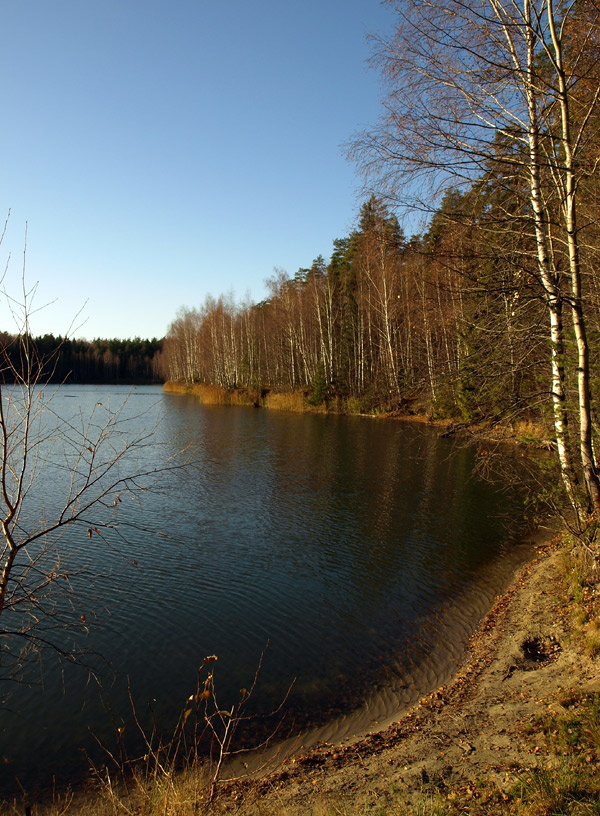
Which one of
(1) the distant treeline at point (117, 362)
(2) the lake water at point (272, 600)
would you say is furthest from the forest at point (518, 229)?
(1) the distant treeline at point (117, 362)

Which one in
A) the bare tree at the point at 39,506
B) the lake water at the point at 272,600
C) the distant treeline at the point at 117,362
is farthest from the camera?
the distant treeline at the point at 117,362

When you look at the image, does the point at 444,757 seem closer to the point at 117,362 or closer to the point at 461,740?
the point at 461,740

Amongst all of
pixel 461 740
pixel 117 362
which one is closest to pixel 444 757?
pixel 461 740

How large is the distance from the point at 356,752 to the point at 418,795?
124cm

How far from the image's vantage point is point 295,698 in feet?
20.7

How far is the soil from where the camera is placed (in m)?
4.05

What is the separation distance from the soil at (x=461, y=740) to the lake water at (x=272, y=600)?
0.57 metres

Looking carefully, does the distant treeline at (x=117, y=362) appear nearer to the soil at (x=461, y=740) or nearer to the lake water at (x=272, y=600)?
the lake water at (x=272, y=600)

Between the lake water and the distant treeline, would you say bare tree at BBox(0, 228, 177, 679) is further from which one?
the distant treeline

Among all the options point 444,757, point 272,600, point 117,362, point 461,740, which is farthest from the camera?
point 117,362

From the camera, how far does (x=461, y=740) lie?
4695 mm

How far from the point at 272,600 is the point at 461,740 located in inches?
183

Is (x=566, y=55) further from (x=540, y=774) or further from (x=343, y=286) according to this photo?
(x=343, y=286)

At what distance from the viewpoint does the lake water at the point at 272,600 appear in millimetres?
6078
